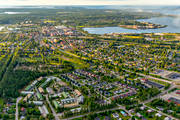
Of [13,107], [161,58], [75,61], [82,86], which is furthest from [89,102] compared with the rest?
[161,58]

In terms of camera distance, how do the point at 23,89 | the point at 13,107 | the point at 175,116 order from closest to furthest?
the point at 175,116 → the point at 13,107 → the point at 23,89

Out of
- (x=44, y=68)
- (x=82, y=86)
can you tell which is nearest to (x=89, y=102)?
(x=82, y=86)

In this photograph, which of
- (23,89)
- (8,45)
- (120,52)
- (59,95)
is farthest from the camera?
(8,45)

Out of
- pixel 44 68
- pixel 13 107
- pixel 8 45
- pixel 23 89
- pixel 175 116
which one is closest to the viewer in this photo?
pixel 175 116

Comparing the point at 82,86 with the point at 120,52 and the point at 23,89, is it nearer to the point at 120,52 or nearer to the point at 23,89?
the point at 23,89

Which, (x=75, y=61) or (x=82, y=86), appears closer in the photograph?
(x=82, y=86)

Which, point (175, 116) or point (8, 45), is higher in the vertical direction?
point (8, 45)

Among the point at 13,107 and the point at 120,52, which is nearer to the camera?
the point at 13,107

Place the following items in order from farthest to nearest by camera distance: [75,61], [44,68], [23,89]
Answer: [75,61], [44,68], [23,89]

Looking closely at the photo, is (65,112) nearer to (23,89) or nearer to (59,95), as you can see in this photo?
(59,95)
